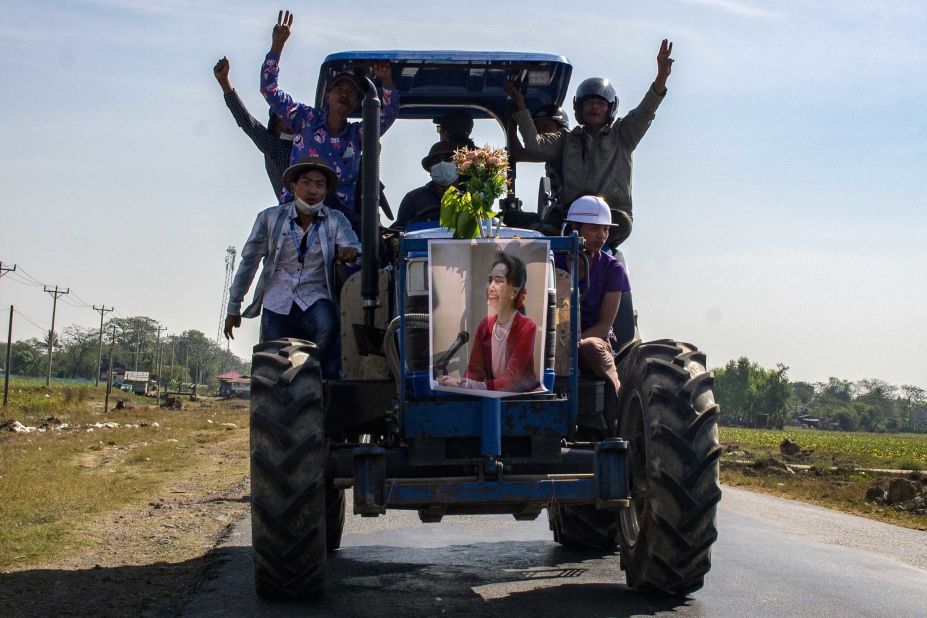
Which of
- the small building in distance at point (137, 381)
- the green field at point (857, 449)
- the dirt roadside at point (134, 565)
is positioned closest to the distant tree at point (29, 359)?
the small building in distance at point (137, 381)

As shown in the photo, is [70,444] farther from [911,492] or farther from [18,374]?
[18,374]

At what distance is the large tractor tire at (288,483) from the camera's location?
6.45 metres

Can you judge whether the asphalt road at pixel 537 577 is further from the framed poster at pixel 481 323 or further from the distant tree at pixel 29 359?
the distant tree at pixel 29 359

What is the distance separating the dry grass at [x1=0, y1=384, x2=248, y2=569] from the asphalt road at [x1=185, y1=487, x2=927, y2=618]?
1752 mm

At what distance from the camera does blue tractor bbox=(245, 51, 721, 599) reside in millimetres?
6438

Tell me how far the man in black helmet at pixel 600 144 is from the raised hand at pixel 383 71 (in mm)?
1232

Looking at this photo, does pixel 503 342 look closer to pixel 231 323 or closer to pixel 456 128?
pixel 231 323

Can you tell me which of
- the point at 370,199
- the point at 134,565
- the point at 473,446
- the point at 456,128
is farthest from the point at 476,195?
the point at 134,565

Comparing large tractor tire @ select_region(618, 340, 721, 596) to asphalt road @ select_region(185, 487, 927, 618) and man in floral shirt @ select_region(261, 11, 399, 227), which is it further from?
man in floral shirt @ select_region(261, 11, 399, 227)

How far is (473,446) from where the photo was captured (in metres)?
6.71

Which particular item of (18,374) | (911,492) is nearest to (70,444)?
(911,492)

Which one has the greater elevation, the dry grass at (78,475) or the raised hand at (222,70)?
the raised hand at (222,70)

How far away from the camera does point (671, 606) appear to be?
22.4 feet

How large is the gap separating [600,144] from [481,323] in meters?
2.95
